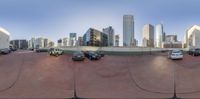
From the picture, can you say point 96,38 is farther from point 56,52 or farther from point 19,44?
point 56,52

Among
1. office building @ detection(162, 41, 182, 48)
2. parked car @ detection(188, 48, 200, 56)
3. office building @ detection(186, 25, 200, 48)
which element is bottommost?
parked car @ detection(188, 48, 200, 56)

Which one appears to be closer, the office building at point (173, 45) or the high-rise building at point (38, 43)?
the office building at point (173, 45)

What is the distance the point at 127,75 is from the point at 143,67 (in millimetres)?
3798

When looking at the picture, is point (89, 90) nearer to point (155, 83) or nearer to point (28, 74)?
point (155, 83)

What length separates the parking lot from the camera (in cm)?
2947

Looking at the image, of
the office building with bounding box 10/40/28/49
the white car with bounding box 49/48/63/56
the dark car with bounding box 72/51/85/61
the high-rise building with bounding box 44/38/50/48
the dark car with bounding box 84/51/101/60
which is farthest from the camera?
the office building with bounding box 10/40/28/49

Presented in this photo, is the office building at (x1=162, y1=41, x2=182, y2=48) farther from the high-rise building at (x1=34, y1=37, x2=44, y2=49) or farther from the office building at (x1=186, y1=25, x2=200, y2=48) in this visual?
the high-rise building at (x1=34, y1=37, x2=44, y2=49)

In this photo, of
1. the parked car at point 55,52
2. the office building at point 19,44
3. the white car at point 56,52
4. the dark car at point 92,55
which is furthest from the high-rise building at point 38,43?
the office building at point 19,44

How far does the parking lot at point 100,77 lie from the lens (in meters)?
29.5

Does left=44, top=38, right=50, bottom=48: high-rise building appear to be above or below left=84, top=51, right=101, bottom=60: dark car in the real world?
above

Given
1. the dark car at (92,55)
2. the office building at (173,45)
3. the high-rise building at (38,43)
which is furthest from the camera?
the high-rise building at (38,43)

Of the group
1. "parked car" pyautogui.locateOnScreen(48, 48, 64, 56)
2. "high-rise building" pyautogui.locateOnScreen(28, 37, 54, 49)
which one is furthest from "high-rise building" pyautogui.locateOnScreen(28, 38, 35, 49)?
"parked car" pyautogui.locateOnScreen(48, 48, 64, 56)

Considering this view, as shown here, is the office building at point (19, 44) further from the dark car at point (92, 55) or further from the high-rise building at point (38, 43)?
the dark car at point (92, 55)

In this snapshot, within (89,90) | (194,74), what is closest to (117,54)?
(194,74)
